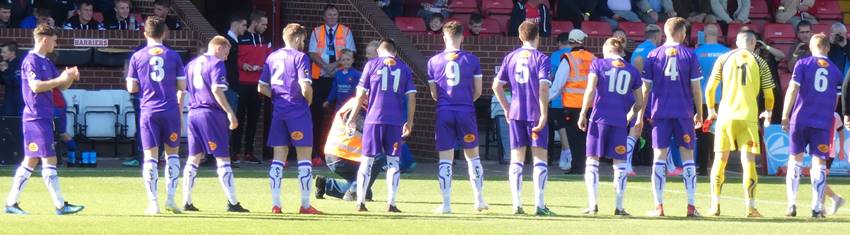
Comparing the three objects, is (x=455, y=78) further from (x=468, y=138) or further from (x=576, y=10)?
(x=576, y=10)

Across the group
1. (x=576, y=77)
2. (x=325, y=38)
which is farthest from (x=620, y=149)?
(x=325, y=38)

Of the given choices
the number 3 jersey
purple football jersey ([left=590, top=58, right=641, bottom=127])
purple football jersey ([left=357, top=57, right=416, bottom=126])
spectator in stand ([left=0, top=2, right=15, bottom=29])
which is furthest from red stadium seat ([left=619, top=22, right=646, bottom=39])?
purple football jersey ([left=357, top=57, right=416, bottom=126])

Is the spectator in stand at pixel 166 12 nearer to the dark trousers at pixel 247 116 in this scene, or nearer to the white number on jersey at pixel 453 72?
the dark trousers at pixel 247 116

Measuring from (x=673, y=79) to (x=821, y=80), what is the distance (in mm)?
1366

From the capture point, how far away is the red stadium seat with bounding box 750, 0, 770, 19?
2906 cm

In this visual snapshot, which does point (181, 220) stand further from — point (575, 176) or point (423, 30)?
point (423, 30)

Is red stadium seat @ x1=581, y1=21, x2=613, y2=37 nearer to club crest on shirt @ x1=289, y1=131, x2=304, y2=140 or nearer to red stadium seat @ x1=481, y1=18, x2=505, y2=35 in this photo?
red stadium seat @ x1=481, y1=18, x2=505, y2=35

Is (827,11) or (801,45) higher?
(827,11)

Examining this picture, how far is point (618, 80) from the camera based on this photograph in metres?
15.4

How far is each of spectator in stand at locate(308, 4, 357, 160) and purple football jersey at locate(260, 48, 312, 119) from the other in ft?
24.4

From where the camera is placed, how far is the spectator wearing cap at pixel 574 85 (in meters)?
20.6

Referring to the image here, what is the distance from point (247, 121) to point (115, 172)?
2.48 meters

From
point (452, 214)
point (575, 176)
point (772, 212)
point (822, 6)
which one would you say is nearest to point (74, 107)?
point (575, 176)

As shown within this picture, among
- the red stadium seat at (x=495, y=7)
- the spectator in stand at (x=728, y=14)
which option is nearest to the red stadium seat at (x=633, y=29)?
the red stadium seat at (x=495, y=7)
